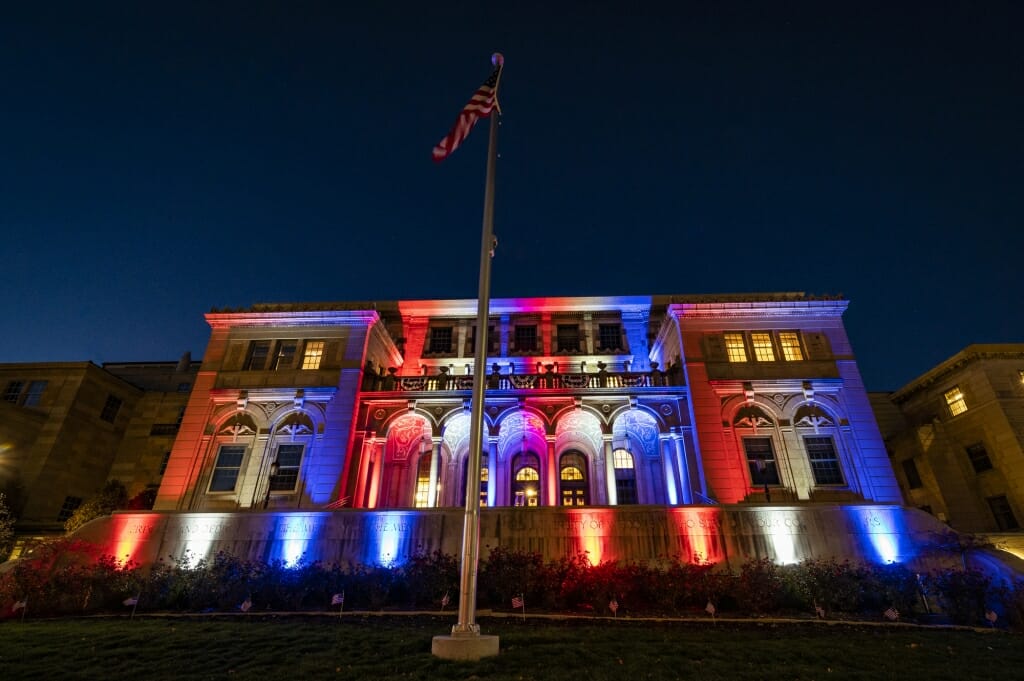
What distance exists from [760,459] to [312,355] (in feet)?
81.0

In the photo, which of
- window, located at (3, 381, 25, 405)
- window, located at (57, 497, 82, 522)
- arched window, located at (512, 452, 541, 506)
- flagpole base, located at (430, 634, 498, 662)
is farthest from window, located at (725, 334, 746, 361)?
window, located at (3, 381, 25, 405)

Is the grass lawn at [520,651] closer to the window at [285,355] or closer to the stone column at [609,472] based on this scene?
the stone column at [609,472]

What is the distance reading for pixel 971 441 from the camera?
92.9 feet

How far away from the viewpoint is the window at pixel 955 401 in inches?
1149

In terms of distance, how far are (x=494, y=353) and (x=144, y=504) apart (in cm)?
2138

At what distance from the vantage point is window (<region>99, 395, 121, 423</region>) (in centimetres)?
3275

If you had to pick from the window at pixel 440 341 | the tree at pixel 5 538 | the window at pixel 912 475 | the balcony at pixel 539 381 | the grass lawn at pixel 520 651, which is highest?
the window at pixel 440 341

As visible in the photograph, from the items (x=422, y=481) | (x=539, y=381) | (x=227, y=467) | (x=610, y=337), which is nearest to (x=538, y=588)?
(x=539, y=381)

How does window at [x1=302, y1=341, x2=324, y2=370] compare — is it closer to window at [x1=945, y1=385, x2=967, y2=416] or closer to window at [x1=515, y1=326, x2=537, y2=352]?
window at [x1=515, y1=326, x2=537, y2=352]

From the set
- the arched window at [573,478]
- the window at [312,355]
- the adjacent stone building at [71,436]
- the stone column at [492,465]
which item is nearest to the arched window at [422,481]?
the stone column at [492,465]

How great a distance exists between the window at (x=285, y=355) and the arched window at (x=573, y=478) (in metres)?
17.0

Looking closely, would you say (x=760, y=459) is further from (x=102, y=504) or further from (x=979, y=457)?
(x=102, y=504)

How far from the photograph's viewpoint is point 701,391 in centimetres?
2514

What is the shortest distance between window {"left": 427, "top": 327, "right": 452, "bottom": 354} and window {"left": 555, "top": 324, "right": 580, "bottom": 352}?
7.31m
